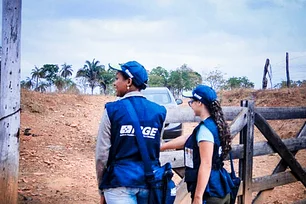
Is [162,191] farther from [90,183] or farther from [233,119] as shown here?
[90,183]

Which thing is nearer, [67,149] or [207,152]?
[207,152]

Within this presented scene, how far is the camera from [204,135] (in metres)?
2.54

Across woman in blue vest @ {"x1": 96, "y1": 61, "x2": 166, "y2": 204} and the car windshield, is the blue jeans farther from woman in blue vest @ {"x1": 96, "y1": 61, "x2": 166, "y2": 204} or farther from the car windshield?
the car windshield

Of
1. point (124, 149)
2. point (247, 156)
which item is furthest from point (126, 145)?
point (247, 156)

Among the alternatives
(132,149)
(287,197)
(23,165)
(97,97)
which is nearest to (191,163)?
(132,149)

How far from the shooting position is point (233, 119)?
13.3 ft

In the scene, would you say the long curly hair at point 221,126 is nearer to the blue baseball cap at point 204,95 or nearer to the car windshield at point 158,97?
the blue baseball cap at point 204,95

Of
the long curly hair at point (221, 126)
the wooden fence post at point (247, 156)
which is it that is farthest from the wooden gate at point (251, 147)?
the long curly hair at point (221, 126)

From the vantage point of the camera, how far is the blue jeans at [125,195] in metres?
2.21

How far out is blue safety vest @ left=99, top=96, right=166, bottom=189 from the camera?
2.18m

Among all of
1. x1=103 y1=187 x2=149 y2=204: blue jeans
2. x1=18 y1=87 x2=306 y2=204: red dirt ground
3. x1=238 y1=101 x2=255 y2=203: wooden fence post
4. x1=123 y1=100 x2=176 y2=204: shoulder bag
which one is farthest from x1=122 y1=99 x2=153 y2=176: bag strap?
x1=18 y1=87 x2=306 y2=204: red dirt ground

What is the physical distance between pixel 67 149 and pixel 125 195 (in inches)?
296

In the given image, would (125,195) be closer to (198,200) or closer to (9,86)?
(198,200)

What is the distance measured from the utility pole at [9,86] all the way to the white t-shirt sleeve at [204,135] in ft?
7.03
